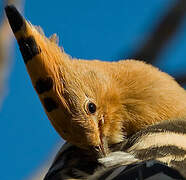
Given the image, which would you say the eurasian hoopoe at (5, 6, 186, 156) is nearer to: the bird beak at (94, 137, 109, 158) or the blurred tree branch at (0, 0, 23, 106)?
the bird beak at (94, 137, 109, 158)

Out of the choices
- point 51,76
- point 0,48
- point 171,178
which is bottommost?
point 171,178

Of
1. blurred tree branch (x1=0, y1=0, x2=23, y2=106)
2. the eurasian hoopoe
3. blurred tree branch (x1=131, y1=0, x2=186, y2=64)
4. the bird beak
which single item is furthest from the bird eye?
blurred tree branch (x1=131, y1=0, x2=186, y2=64)

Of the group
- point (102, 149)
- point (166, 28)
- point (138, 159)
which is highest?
point (166, 28)

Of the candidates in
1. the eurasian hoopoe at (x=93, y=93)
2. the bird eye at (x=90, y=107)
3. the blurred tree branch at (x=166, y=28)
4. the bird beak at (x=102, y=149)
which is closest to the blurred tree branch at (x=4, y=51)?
the blurred tree branch at (x=166, y=28)

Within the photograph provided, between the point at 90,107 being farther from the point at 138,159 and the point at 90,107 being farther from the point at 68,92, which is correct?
the point at 138,159

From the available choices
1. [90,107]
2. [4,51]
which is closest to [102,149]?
[90,107]

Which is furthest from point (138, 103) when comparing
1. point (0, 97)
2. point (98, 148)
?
point (0, 97)

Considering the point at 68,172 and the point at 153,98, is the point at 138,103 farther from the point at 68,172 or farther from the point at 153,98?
the point at 68,172
